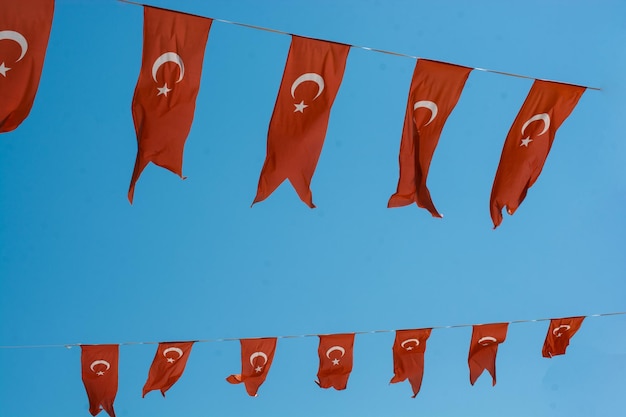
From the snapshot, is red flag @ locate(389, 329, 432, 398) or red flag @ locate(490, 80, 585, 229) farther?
red flag @ locate(389, 329, 432, 398)

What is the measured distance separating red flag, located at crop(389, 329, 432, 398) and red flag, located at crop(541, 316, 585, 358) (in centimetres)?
198

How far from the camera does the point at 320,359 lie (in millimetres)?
10305

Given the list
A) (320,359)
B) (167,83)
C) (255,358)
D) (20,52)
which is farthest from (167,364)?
(20,52)

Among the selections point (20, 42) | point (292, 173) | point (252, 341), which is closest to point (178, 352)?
point (252, 341)

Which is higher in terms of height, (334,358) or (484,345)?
(484,345)

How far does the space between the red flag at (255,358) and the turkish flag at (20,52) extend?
204 inches

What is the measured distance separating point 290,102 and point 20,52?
2.45 metres

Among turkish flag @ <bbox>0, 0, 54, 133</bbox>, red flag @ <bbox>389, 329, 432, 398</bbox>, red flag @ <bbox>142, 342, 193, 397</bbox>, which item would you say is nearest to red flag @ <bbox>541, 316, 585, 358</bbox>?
red flag @ <bbox>389, 329, 432, 398</bbox>

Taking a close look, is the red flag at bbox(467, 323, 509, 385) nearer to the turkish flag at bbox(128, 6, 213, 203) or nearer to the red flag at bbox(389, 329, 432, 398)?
the red flag at bbox(389, 329, 432, 398)

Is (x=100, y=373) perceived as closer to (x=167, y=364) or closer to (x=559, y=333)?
(x=167, y=364)

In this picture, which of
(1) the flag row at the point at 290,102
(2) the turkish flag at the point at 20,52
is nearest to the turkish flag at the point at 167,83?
(1) the flag row at the point at 290,102

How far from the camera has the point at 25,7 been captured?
5.60 metres

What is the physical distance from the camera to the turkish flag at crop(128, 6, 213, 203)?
6.05 m

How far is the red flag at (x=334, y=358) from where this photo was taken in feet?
33.6
